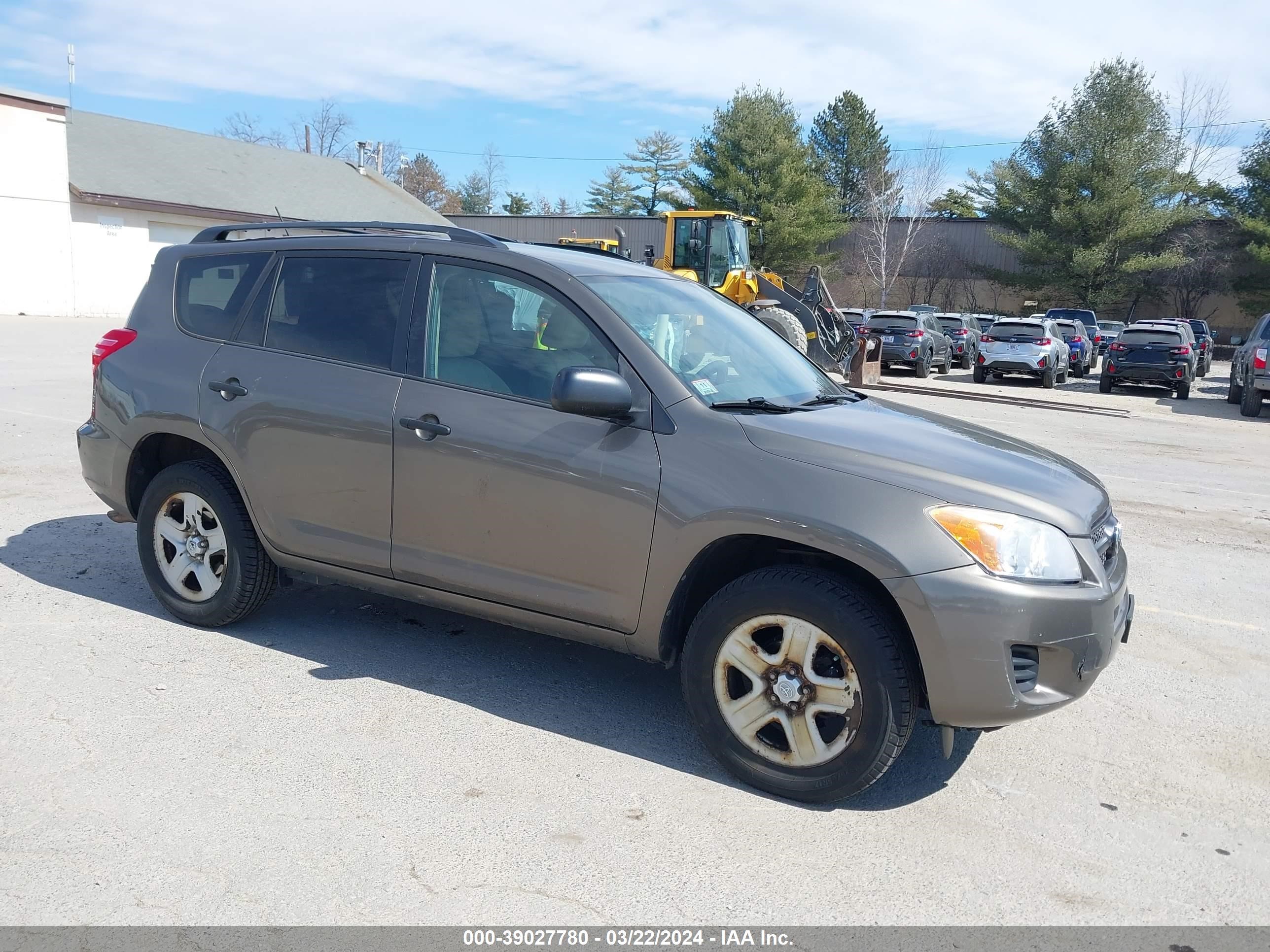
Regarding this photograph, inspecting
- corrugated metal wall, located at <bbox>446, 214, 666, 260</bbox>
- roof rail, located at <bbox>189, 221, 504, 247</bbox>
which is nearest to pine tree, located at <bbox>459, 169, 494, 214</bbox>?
corrugated metal wall, located at <bbox>446, 214, 666, 260</bbox>

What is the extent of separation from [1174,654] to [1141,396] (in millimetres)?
20549

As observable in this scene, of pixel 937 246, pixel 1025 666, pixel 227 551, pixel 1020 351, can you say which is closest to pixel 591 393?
pixel 1025 666

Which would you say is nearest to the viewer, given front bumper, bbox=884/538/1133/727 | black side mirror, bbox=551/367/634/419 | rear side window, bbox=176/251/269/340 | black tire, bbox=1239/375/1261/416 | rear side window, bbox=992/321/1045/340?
front bumper, bbox=884/538/1133/727

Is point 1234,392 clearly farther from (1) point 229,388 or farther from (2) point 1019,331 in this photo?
(1) point 229,388

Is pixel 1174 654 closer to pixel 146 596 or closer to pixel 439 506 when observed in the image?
pixel 439 506

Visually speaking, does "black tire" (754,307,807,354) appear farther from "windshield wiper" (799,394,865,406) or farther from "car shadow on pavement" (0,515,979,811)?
"car shadow on pavement" (0,515,979,811)

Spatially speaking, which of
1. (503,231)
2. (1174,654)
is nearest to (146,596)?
(1174,654)

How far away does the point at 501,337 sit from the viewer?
4309 millimetres

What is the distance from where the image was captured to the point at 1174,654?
17.6ft

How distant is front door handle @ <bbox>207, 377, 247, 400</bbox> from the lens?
4.77 metres

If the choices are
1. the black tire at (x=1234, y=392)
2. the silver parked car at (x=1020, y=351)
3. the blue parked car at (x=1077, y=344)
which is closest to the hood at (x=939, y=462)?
the black tire at (x=1234, y=392)

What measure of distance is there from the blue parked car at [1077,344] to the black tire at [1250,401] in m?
9.08

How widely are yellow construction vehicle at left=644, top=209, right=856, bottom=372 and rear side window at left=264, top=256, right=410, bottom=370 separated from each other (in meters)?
15.1

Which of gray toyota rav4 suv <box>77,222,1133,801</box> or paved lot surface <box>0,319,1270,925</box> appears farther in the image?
gray toyota rav4 suv <box>77,222,1133,801</box>
